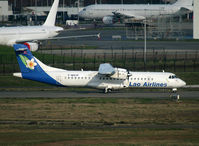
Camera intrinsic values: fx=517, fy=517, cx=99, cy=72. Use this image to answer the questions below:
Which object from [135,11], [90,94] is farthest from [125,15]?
[90,94]

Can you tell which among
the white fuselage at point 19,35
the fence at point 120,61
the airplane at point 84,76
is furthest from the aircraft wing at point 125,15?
the airplane at point 84,76

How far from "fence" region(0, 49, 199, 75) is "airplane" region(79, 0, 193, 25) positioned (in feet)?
169

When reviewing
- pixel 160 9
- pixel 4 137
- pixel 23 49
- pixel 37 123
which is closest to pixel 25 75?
pixel 23 49

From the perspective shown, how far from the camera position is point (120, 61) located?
7500cm

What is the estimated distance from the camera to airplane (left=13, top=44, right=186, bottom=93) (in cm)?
5269

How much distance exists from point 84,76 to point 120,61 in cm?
2259

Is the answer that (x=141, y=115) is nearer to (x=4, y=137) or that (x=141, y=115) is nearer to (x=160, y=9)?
(x=4, y=137)

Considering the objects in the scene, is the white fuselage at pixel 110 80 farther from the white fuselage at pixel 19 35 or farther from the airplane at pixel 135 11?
the airplane at pixel 135 11

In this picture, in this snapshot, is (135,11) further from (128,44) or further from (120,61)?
(120,61)

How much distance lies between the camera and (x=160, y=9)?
14050cm

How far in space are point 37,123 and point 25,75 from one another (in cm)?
1390

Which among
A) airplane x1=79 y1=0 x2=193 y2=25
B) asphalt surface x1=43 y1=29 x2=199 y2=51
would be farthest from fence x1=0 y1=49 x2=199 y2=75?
airplane x1=79 y1=0 x2=193 y2=25

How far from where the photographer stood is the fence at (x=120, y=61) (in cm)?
7012

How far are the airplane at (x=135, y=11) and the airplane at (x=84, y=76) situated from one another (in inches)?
3153
